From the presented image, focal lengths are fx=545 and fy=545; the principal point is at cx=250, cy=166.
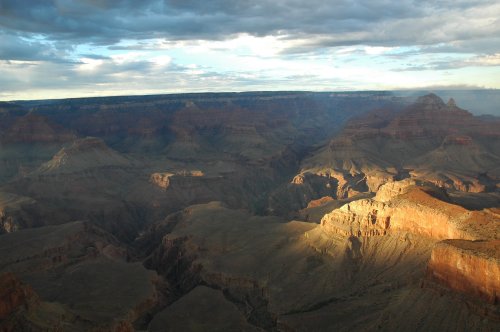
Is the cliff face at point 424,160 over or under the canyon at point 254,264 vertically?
under

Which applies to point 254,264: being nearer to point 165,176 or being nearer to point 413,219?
point 413,219

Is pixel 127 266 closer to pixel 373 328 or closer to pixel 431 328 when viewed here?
pixel 373 328

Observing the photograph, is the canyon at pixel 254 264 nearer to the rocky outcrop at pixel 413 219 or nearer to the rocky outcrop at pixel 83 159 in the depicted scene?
the rocky outcrop at pixel 413 219

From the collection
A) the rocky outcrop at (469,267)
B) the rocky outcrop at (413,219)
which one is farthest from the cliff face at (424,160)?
the rocky outcrop at (469,267)

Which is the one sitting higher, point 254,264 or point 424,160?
point 254,264

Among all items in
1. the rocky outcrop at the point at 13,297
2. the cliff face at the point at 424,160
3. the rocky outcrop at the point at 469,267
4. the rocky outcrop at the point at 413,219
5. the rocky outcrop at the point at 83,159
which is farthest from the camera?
the rocky outcrop at the point at 83,159

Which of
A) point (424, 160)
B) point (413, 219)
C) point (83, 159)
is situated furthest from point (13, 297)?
point (424, 160)

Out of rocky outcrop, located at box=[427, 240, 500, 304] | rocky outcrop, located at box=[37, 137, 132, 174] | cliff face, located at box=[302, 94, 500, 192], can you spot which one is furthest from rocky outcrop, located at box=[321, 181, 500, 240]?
rocky outcrop, located at box=[37, 137, 132, 174]

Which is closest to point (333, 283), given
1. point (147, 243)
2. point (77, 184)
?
point (147, 243)

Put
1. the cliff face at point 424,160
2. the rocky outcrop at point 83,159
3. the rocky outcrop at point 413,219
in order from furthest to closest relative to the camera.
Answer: the rocky outcrop at point 83,159 → the cliff face at point 424,160 → the rocky outcrop at point 413,219

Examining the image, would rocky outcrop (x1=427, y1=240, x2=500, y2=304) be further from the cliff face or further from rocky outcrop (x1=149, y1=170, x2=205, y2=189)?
rocky outcrop (x1=149, y1=170, x2=205, y2=189)
